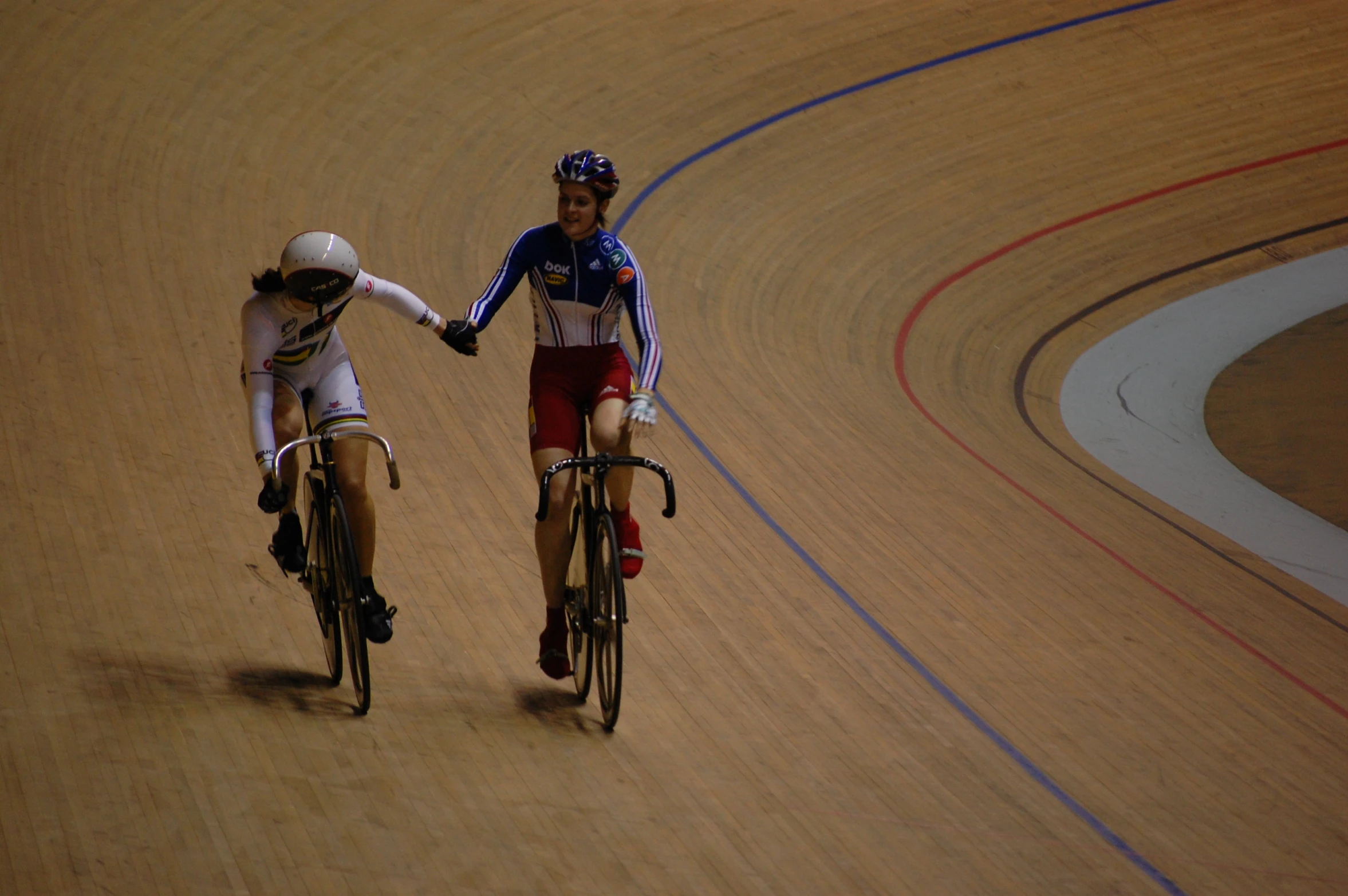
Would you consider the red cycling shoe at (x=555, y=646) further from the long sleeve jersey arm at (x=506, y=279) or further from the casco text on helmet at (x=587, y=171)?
the casco text on helmet at (x=587, y=171)

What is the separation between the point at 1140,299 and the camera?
7223 mm

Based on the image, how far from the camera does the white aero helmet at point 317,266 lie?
106 inches

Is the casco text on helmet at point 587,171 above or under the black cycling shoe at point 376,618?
above

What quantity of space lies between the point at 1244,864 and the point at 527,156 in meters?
5.30

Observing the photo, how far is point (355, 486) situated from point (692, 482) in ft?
6.13

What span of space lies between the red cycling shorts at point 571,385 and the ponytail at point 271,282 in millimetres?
627

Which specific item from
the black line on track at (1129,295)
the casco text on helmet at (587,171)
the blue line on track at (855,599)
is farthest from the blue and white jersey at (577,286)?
the black line on track at (1129,295)

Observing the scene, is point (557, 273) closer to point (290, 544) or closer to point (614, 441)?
point (614, 441)

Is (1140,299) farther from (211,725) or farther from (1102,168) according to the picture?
(211,725)

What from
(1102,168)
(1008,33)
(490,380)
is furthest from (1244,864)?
(1008,33)

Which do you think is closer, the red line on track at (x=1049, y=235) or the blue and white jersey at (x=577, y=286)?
the blue and white jersey at (x=577, y=286)

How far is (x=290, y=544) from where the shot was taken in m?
3.01

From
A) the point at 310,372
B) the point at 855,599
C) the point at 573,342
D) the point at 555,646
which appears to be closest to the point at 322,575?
the point at 310,372

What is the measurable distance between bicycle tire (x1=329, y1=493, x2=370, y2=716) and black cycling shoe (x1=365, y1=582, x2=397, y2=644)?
2 centimetres
